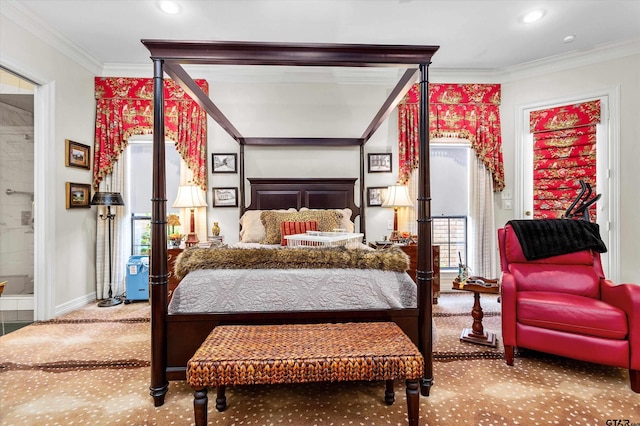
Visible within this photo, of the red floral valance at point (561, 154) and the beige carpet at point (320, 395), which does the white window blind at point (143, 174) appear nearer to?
the beige carpet at point (320, 395)

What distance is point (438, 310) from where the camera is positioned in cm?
362

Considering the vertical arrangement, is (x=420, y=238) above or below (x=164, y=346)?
above

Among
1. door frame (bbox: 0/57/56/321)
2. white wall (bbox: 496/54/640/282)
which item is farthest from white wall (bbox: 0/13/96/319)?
white wall (bbox: 496/54/640/282)

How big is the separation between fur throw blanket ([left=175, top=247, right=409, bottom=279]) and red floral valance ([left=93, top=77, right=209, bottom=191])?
7.67 ft

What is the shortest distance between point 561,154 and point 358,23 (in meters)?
3.09

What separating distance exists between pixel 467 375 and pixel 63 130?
476cm

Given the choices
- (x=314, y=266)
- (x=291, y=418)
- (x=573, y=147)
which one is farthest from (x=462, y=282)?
(x=573, y=147)

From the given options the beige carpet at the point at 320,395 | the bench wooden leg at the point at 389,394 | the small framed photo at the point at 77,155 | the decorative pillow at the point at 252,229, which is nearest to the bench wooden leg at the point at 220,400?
the beige carpet at the point at 320,395

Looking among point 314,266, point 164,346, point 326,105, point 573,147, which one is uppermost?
point 326,105

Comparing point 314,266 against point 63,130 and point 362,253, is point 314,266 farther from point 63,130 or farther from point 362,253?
point 63,130

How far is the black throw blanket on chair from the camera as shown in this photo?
259cm

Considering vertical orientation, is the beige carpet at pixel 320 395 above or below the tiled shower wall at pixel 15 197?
below

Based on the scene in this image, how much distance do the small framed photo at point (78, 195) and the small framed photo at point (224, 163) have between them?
155 cm

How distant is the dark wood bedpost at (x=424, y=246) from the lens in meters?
1.96
